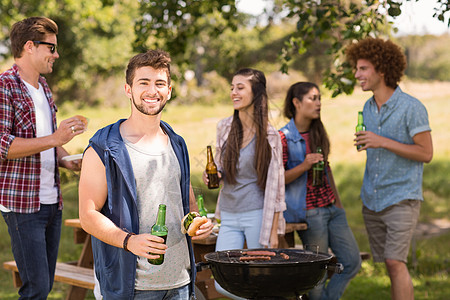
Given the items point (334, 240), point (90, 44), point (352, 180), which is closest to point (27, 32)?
point (334, 240)

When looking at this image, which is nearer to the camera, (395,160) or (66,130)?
(66,130)

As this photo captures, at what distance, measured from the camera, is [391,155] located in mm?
5051

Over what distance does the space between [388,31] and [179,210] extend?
395 centimetres

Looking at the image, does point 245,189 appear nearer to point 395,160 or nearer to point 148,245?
point 395,160

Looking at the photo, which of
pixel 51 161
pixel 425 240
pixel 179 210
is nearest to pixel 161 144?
pixel 179 210

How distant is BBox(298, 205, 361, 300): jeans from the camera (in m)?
5.05

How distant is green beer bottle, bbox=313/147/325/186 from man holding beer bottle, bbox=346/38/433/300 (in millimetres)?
398

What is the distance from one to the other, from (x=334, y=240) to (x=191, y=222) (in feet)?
8.20

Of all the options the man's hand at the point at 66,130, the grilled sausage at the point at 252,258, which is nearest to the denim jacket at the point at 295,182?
the grilled sausage at the point at 252,258

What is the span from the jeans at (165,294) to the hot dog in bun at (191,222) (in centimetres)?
32

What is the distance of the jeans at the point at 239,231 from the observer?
4.57m

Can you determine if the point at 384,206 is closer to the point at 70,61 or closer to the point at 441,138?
the point at 441,138

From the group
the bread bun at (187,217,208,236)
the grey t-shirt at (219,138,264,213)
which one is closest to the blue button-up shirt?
the grey t-shirt at (219,138,264,213)

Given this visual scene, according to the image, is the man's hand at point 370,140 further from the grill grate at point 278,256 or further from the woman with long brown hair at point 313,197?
the grill grate at point 278,256
